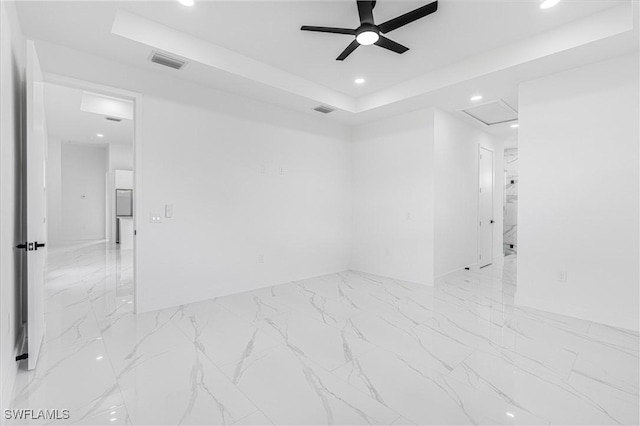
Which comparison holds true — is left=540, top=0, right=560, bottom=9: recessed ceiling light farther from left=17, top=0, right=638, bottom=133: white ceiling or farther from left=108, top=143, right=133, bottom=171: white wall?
left=108, top=143, right=133, bottom=171: white wall

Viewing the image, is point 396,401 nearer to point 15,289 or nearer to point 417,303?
point 417,303

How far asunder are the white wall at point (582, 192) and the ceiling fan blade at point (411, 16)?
1.97 meters

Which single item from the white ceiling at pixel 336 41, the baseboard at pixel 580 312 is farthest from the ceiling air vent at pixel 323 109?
the baseboard at pixel 580 312

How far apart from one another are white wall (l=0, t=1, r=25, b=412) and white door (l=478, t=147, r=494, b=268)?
6.34 m

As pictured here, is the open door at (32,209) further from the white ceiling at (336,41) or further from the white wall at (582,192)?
the white wall at (582,192)

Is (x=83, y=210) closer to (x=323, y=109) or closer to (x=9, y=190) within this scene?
(x=323, y=109)

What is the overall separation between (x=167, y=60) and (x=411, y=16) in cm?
242

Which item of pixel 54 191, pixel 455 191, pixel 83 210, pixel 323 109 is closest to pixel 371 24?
pixel 323 109

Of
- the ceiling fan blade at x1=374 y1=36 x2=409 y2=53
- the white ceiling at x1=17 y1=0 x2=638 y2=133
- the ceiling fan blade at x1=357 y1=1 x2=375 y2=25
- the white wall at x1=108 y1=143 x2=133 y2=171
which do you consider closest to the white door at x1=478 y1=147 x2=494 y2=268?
the white ceiling at x1=17 y1=0 x2=638 y2=133

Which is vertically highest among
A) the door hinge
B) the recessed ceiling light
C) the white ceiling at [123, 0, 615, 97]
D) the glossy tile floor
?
the white ceiling at [123, 0, 615, 97]

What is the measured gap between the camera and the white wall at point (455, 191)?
4859 mm

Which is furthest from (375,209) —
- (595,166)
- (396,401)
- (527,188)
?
(396,401)

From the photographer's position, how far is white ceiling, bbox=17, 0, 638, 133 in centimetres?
277

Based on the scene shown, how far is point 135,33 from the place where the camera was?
2.93 m
